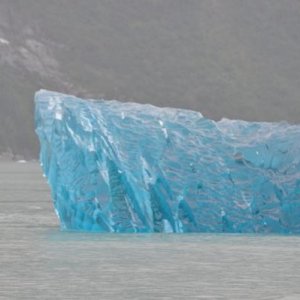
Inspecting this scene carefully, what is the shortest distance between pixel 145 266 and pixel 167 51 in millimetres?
152400

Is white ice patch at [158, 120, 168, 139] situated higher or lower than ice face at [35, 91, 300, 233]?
higher

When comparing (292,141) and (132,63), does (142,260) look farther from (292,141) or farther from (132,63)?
(132,63)

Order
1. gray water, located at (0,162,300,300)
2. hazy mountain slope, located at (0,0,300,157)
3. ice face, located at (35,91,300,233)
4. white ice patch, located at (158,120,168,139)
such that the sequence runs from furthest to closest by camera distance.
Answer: hazy mountain slope, located at (0,0,300,157), white ice patch, located at (158,120,168,139), ice face, located at (35,91,300,233), gray water, located at (0,162,300,300)

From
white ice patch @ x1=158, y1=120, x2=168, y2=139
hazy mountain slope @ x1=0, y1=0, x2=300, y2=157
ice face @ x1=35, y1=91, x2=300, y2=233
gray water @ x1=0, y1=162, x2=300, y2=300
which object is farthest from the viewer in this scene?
hazy mountain slope @ x1=0, y1=0, x2=300, y2=157

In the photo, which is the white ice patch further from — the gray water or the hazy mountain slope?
the hazy mountain slope

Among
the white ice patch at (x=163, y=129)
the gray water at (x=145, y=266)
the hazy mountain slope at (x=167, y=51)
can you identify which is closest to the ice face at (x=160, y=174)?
the white ice patch at (x=163, y=129)

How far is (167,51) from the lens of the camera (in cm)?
17988

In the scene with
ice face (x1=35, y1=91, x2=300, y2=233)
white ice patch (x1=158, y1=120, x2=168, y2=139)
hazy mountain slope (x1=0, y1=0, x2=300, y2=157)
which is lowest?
hazy mountain slope (x1=0, y1=0, x2=300, y2=157)

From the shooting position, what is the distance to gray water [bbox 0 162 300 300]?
24.3 meters

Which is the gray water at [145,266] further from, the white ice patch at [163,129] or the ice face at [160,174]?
the white ice patch at [163,129]

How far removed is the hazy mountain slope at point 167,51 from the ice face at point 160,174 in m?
126

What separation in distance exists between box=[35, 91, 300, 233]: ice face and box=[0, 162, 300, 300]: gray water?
0.40 meters

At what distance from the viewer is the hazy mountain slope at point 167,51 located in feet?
543

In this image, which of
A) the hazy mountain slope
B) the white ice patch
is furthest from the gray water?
the hazy mountain slope
